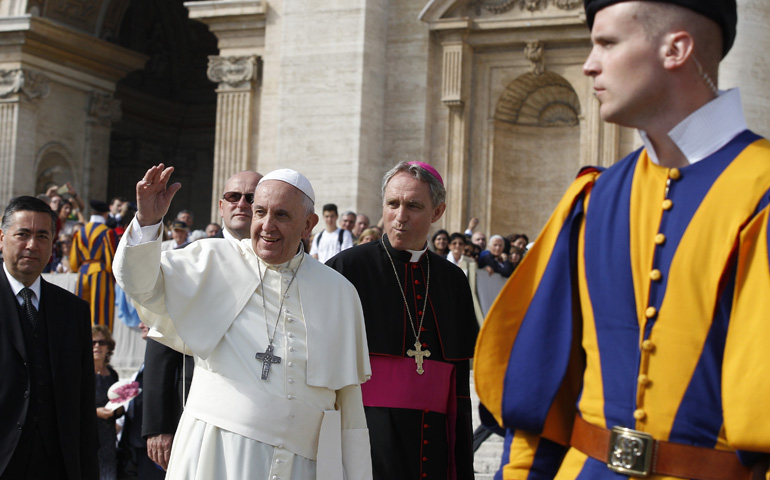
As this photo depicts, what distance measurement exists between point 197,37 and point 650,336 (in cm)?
2466

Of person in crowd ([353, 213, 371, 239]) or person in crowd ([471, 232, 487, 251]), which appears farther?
person in crowd ([471, 232, 487, 251])

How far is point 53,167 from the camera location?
60.8ft

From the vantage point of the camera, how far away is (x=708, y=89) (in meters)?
2.62

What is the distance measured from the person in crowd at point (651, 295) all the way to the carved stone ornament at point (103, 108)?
17379 mm

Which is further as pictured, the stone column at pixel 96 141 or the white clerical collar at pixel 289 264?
the stone column at pixel 96 141

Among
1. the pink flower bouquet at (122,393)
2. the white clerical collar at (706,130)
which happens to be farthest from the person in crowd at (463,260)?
the white clerical collar at (706,130)

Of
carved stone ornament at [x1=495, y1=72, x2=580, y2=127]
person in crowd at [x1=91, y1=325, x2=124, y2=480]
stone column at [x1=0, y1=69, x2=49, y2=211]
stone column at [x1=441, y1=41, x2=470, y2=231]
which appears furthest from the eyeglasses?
stone column at [x1=0, y1=69, x2=49, y2=211]

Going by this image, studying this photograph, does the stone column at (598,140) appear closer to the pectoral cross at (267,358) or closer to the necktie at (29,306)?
the necktie at (29,306)

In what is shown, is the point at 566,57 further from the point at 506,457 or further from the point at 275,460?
the point at 506,457

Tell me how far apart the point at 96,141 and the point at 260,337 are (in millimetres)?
16040

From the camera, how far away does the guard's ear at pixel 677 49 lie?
2555mm

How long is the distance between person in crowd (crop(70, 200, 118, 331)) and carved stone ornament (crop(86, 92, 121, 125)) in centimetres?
708

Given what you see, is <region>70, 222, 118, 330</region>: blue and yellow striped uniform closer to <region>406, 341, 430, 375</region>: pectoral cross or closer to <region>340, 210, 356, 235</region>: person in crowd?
<region>340, 210, 356, 235</region>: person in crowd

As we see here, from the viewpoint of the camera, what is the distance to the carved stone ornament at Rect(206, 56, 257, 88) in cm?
1578
